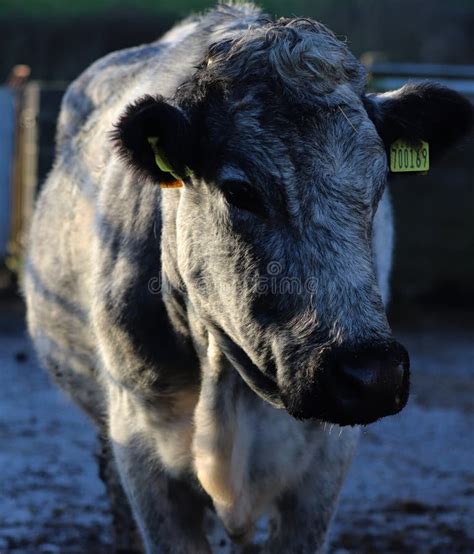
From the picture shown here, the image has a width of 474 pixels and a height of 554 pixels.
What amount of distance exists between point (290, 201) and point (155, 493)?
1410mm

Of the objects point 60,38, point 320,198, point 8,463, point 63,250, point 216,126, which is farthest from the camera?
point 60,38

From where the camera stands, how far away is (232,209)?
3.68 metres

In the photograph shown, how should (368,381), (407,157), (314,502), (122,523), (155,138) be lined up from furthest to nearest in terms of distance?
(122,523) → (314,502) → (407,157) → (155,138) → (368,381)

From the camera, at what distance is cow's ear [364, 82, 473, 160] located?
3952 millimetres

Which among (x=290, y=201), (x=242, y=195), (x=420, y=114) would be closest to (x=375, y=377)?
(x=290, y=201)

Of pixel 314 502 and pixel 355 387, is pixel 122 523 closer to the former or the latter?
pixel 314 502

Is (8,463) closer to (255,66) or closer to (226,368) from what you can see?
(226,368)

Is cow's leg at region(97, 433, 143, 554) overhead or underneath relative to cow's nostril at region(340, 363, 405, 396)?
underneath

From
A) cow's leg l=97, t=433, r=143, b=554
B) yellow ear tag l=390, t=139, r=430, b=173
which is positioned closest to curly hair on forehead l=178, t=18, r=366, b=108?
yellow ear tag l=390, t=139, r=430, b=173

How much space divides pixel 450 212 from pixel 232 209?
328 inches

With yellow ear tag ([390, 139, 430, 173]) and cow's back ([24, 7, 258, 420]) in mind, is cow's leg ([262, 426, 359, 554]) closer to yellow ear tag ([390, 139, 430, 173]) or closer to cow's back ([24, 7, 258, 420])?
cow's back ([24, 7, 258, 420])

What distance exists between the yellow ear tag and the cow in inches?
1.8

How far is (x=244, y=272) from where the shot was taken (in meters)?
3.66

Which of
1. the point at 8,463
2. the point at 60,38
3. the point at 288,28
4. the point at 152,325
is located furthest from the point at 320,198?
the point at 60,38
